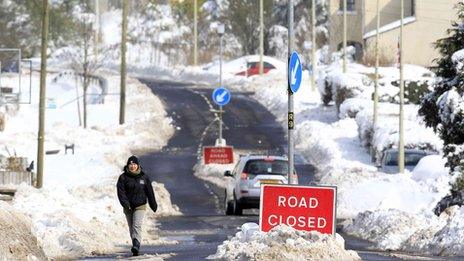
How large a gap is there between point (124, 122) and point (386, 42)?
25.2m

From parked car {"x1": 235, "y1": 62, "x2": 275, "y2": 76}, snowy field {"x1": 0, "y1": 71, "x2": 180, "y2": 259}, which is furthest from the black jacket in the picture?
parked car {"x1": 235, "y1": 62, "x2": 275, "y2": 76}

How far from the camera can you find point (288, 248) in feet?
58.9

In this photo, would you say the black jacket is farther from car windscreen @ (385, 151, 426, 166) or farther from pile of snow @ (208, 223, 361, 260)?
car windscreen @ (385, 151, 426, 166)

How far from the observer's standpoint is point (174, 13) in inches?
5517

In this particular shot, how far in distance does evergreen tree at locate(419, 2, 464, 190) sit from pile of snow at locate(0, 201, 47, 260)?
47.0ft

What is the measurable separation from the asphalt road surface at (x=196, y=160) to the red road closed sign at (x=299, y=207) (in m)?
0.93

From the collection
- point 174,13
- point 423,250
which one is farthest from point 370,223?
point 174,13

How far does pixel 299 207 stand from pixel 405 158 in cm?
2695

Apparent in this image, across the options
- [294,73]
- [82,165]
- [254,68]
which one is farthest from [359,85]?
[294,73]

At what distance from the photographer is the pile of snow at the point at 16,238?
15859 mm

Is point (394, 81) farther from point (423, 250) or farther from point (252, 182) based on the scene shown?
point (423, 250)

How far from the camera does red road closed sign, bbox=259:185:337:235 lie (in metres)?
20.1

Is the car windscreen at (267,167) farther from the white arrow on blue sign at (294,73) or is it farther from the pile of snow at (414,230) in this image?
the white arrow on blue sign at (294,73)

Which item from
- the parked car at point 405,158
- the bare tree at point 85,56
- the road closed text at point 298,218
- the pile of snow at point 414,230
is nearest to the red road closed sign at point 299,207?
the road closed text at point 298,218
